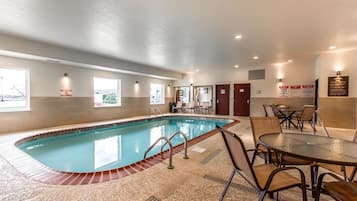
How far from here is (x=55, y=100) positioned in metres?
6.13

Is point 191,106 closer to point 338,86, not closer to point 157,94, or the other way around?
point 157,94

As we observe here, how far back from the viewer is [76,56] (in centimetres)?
577

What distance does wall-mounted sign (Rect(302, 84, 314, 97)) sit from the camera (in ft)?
24.6

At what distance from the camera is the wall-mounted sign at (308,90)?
7.51m

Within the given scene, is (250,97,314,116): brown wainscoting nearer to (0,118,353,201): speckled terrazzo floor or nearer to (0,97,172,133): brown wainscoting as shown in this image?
(0,118,353,201): speckled terrazzo floor

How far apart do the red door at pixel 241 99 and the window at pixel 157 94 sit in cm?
469

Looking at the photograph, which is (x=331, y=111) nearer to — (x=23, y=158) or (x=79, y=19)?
(x=79, y=19)

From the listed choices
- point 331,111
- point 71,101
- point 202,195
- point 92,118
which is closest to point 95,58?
point 71,101

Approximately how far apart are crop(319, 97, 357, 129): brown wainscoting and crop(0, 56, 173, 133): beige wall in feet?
28.1

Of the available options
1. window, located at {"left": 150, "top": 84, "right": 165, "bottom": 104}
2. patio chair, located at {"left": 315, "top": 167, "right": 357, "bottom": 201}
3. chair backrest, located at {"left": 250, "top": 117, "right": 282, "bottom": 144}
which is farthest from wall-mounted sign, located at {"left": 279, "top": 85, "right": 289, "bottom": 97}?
patio chair, located at {"left": 315, "top": 167, "right": 357, "bottom": 201}

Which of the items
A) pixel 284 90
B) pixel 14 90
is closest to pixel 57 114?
pixel 14 90

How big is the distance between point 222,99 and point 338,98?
201 inches

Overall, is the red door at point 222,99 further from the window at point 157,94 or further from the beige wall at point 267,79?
the window at point 157,94

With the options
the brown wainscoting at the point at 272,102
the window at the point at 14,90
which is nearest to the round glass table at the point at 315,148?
the brown wainscoting at the point at 272,102
